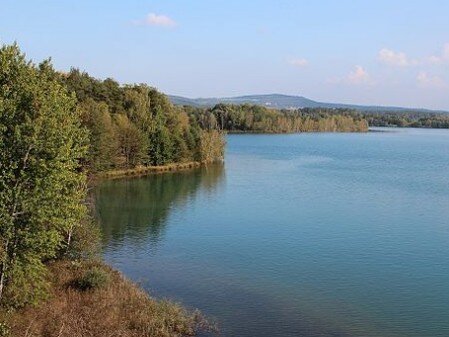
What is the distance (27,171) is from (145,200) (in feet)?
93.6

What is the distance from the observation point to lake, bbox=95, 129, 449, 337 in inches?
778

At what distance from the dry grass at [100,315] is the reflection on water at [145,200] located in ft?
Answer: 33.9

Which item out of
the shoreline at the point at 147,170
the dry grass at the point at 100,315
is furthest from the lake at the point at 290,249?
the shoreline at the point at 147,170

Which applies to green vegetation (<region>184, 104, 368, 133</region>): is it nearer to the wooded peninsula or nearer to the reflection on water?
the reflection on water

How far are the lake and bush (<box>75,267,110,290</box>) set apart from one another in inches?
106

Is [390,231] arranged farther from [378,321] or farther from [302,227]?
[378,321]

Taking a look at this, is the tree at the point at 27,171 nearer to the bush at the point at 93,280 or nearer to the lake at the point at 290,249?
the bush at the point at 93,280

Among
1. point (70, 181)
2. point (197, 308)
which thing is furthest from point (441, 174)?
point (70, 181)

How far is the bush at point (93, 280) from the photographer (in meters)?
18.5

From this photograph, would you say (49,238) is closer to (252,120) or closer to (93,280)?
(93,280)

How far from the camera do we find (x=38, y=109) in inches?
590

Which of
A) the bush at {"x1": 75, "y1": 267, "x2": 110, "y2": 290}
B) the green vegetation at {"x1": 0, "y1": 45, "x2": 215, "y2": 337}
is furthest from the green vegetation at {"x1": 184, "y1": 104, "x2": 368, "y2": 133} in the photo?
the green vegetation at {"x1": 0, "y1": 45, "x2": 215, "y2": 337}

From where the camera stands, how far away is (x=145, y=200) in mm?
43406

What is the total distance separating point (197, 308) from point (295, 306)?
377cm
